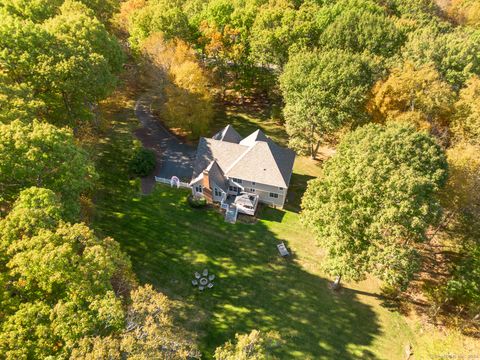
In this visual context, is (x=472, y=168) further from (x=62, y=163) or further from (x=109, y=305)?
(x=62, y=163)

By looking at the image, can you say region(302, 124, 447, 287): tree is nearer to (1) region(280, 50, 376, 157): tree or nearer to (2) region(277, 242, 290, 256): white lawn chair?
(2) region(277, 242, 290, 256): white lawn chair

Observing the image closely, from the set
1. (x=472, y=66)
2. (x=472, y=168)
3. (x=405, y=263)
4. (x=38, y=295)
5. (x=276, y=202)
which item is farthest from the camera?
(x=472, y=66)

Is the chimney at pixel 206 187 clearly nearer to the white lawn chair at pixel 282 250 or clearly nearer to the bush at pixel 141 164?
the bush at pixel 141 164

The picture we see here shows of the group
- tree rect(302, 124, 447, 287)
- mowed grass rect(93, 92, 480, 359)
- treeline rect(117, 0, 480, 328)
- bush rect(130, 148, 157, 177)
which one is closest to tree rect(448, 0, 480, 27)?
treeline rect(117, 0, 480, 328)

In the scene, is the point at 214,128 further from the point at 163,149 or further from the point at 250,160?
the point at 250,160

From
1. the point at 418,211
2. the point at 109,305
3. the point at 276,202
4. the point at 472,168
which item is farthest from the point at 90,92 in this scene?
the point at 472,168

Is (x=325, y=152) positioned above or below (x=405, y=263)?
above

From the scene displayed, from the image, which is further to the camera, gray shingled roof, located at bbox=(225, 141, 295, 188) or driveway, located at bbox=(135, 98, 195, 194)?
driveway, located at bbox=(135, 98, 195, 194)

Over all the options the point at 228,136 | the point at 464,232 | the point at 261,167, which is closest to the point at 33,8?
the point at 228,136
